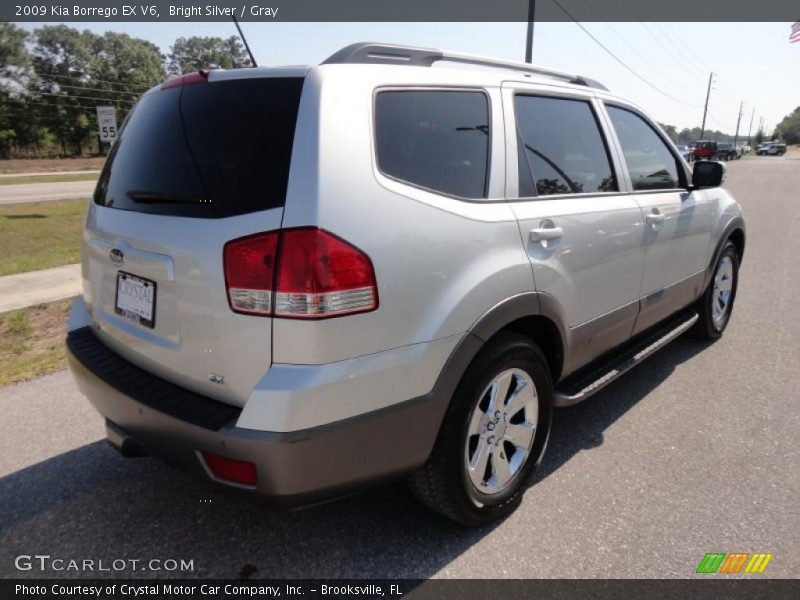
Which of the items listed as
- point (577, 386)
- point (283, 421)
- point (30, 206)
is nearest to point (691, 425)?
point (577, 386)

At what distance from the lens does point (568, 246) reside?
8.66ft

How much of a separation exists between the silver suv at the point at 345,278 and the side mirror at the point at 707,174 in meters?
1.69

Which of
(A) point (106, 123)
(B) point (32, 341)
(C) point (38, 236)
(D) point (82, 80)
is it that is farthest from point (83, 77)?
(B) point (32, 341)

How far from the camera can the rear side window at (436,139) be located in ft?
6.52

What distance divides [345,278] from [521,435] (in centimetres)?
129

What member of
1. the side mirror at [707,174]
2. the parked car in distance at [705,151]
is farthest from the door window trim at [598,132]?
the parked car in distance at [705,151]

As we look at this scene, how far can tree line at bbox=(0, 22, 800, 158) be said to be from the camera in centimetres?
5491

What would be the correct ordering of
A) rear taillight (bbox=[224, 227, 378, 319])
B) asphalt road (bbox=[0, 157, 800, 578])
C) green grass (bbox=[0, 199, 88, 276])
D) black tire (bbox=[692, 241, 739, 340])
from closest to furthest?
rear taillight (bbox=[224, 227, 378, 319]) → asphalt road (bbox=[0, 157, 800, 578]) → black tire (bbox=[692, 241, 739, 340]) → green grass (bbox=[0, 199, 88, 276])

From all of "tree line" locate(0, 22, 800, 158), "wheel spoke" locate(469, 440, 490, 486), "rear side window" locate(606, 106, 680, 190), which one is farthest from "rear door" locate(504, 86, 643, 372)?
"tree line" locate(0, 22, 800, 158)

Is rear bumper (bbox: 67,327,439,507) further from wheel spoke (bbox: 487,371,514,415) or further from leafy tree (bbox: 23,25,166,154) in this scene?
leafy tree (bbox: 23,25,166,154)

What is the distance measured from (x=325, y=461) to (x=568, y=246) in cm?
155

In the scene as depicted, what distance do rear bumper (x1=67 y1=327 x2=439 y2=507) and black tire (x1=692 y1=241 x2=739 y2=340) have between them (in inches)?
137

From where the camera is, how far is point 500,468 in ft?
8.09

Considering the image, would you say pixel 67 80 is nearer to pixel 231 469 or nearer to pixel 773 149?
pixel 231 469
